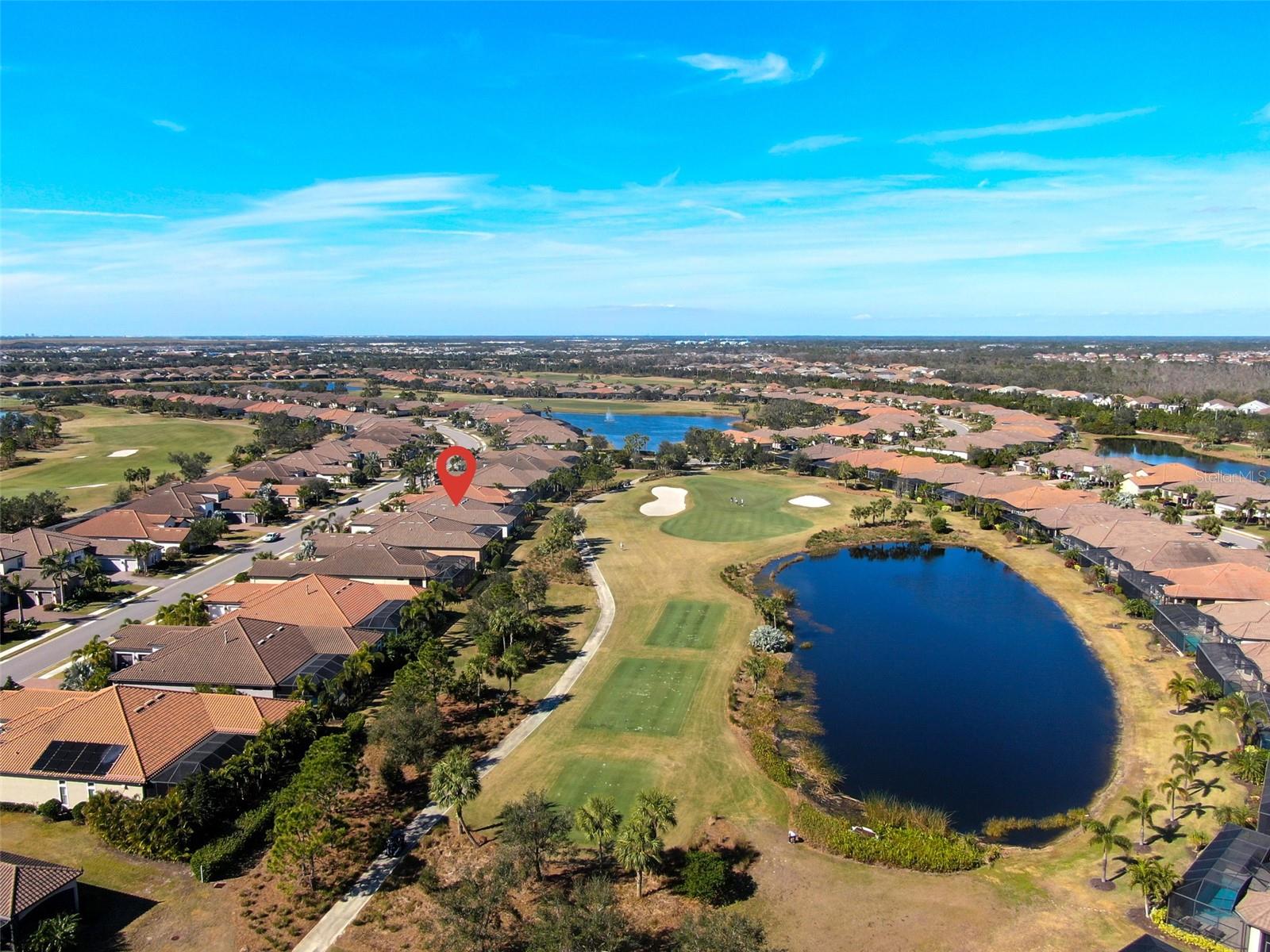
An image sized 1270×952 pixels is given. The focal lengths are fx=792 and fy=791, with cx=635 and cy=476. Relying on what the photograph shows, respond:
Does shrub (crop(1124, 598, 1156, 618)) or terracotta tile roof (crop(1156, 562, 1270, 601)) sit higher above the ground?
terracotta tile roof (crop(1156, 562, 1270, 601))

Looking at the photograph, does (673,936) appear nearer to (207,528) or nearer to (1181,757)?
(1181,757)

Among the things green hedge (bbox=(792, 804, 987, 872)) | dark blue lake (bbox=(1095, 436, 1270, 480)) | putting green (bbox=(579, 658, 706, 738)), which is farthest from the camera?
dark blue lake (bbox=(1095, 436, 1270, 480))

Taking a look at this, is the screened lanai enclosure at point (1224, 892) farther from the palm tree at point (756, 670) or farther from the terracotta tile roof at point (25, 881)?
the terracotta tile roof at point (25, 881)

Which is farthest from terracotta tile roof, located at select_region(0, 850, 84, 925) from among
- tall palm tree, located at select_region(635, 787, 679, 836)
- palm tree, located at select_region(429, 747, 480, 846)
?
tall palm tree, located at select_region(635, 787, 679, 836)

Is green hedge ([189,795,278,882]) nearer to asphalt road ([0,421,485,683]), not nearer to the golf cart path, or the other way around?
the golf cart path

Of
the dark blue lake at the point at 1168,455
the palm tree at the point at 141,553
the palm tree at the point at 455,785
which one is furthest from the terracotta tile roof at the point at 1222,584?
the palm tree at the point at 141,553

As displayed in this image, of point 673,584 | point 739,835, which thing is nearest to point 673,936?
point 739,835

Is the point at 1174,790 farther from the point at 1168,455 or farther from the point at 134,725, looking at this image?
the point at 1168,455
